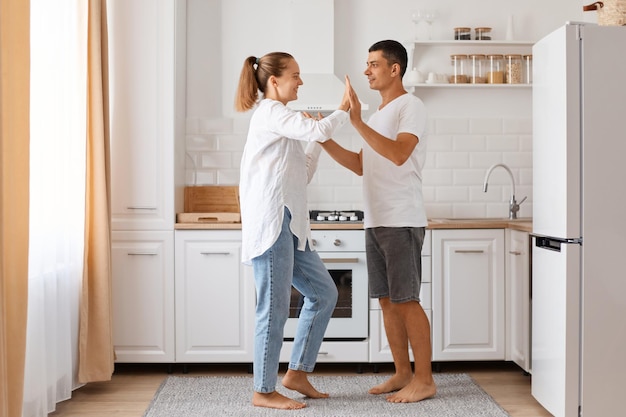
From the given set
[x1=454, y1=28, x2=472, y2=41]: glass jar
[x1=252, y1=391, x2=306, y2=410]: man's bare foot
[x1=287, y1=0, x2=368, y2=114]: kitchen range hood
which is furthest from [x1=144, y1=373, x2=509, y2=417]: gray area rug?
[x1=454, y1=28, x2=472, y2=41]: glass jar

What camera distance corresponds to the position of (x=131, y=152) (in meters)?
4.00

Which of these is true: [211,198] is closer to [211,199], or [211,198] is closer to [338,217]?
[211,199]

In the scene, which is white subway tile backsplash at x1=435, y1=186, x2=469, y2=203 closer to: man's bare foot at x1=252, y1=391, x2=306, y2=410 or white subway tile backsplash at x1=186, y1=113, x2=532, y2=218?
white subway tile backsplash at x1=186, y1=113, x2=532, y2=218

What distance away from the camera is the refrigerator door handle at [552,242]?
9.64ft

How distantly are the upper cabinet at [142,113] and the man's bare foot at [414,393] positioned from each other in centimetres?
147

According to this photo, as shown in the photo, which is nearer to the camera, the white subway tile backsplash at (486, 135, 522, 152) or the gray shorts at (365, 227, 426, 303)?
the gray shorts at (365, 227, 426, 303)

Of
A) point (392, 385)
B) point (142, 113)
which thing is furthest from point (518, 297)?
point (142, 113)

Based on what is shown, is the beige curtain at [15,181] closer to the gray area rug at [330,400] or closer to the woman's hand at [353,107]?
the gray area rug at [330,400]

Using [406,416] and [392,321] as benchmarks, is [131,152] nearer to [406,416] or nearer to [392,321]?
[392,321]

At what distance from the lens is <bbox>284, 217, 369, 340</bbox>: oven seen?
3986 mm

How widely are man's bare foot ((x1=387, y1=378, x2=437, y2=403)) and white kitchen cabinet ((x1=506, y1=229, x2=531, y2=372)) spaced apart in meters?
0.59
